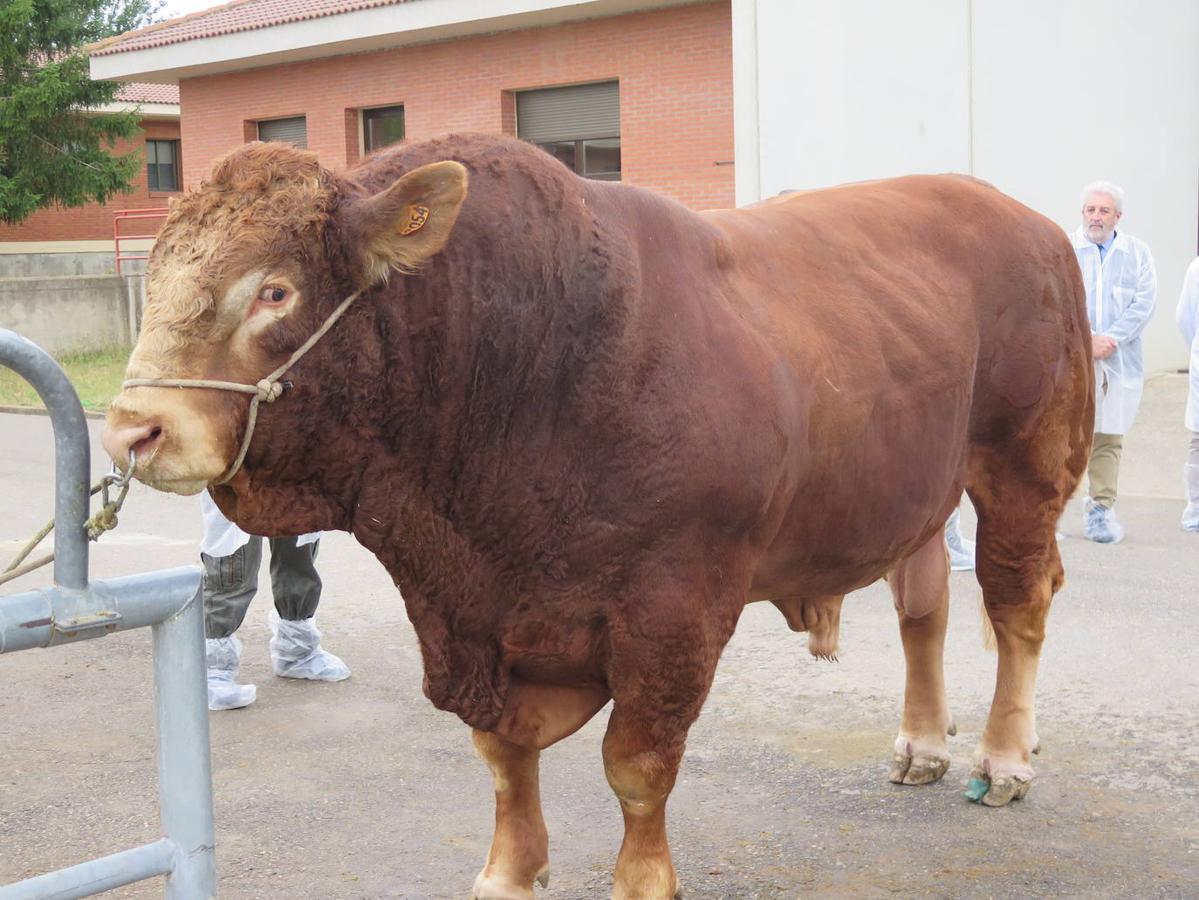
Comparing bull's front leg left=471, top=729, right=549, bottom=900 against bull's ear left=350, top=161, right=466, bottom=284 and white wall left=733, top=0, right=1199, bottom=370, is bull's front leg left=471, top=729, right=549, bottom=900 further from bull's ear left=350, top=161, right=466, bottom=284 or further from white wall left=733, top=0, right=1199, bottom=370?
white wall left=733, top=0, right=1199, bottom=370

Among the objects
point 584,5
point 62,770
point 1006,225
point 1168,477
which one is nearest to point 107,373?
point 584,5

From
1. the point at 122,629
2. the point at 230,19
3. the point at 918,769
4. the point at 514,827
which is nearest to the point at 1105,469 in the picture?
the point at 918,769

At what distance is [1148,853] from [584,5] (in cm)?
1676

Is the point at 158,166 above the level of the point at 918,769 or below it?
above

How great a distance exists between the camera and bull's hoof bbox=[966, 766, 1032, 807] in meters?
4.18

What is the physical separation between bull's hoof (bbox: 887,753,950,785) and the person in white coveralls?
2.25 m

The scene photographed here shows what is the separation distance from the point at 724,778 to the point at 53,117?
28.1 meters

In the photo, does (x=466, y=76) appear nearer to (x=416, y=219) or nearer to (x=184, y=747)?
(x=416, y=219)

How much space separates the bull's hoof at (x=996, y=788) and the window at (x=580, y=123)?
16720 millimetres

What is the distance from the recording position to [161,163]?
37438 millimetres

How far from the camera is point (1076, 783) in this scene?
438 centimetres

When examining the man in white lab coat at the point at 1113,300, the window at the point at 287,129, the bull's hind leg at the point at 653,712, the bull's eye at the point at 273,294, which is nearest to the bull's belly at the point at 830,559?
the bull's hind leg at the point at 653,712

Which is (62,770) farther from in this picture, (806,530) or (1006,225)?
(1006,225)

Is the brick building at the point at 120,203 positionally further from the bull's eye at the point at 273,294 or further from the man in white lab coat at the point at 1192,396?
the bull's eye at the point at 273,294
